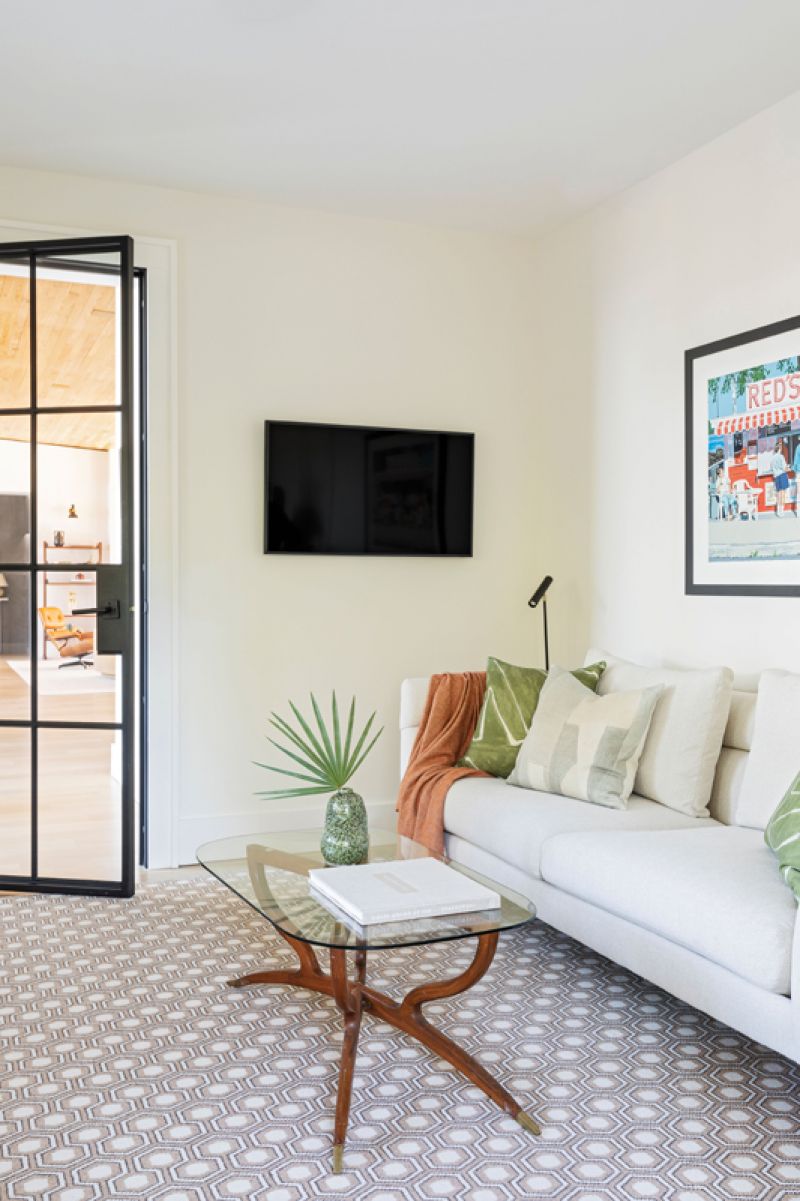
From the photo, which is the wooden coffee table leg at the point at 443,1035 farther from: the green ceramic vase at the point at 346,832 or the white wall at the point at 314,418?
the white wall at the point at 314,418

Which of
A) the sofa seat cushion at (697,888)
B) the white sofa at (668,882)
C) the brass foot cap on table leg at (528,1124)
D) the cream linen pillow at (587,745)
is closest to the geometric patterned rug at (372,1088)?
the brass foot cap on table leg at (528,1124)

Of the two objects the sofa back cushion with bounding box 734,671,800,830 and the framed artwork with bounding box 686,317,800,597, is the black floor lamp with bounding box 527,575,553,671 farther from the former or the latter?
the sofa back cushion with bounding box 734,671,800,830

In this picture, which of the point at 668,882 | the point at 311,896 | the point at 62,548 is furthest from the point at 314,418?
the point at 668,882

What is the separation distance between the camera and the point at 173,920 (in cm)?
354

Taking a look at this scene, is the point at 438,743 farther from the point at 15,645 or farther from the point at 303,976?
the point at 15,645

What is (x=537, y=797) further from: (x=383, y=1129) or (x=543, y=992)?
(x=383, y=1129)

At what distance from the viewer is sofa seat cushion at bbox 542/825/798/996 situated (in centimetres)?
221

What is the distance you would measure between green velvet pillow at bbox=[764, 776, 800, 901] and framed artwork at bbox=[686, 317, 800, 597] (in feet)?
3.43

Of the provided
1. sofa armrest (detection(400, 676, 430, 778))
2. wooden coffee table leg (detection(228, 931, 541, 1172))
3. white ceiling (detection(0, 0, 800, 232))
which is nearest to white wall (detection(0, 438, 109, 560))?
white ceiling (detection(0, 0, 800, 232))

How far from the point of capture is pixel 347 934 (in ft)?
7.13

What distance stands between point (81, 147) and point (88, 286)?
19.0 inches

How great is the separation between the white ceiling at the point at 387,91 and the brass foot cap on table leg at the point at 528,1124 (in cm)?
272

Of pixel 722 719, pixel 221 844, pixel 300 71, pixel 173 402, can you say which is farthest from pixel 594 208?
pixel 221 844

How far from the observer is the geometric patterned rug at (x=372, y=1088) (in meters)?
1.99
